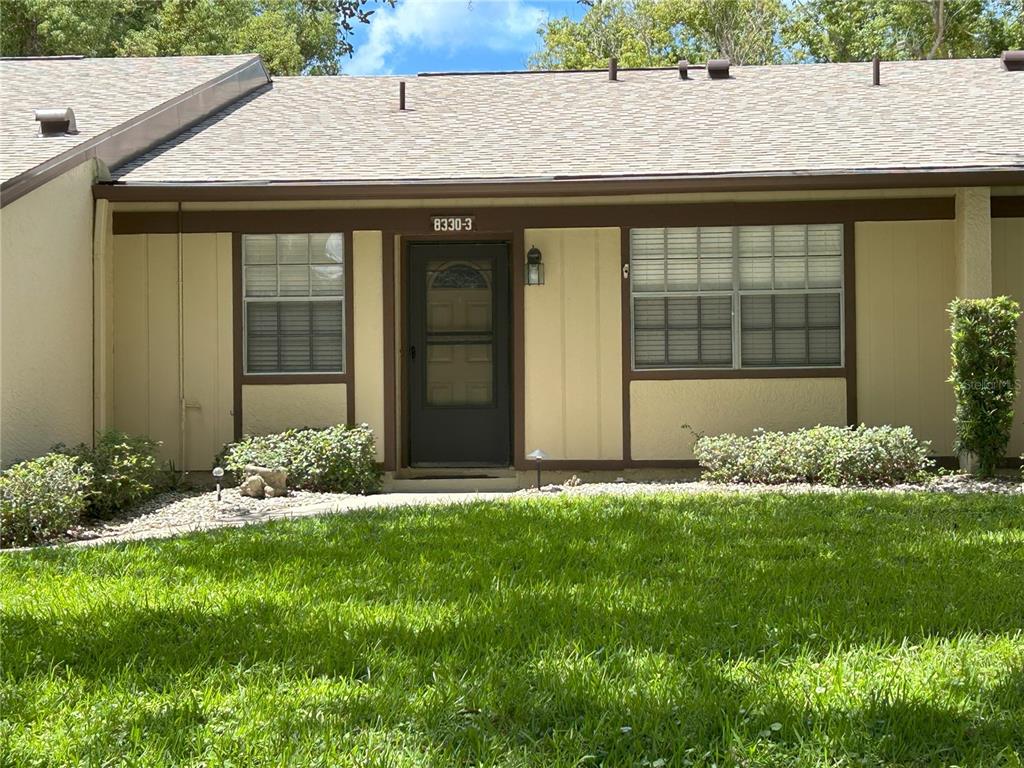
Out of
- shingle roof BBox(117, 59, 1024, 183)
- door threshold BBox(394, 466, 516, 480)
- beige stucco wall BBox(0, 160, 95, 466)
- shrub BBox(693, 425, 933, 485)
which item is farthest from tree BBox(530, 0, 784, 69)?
beige stucco wall BBox(0, 160, 95, 466)

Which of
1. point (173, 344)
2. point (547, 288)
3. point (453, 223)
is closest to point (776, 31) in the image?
point (547, 288)

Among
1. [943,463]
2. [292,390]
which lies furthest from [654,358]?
[292,390]

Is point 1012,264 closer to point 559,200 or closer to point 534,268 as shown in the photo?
point 559,200

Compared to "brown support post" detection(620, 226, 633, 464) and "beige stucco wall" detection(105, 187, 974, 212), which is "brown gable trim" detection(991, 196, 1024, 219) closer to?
"beige stucco wall" detection(105, 187, 974, 212)

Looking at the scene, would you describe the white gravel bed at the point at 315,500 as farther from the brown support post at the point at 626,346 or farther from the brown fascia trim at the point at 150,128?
the brown fascia trim at the point at 150,128

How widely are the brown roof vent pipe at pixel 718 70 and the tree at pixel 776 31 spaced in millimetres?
13563

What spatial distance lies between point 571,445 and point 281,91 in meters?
6.63

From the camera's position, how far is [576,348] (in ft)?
32.7

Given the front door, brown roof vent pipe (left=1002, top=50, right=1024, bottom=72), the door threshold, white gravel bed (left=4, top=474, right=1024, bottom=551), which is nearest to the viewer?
white gravel bed (left=4, top=474, right=1024, bottom=551)

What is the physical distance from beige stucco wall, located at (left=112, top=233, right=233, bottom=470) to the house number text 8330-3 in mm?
2036

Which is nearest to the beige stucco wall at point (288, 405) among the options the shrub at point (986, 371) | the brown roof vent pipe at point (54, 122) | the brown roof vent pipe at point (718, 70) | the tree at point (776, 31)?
the brown roof vent pipe at point (54, 122)

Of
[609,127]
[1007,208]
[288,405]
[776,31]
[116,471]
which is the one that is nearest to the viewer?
[116,471]

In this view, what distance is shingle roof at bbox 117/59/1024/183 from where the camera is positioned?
9.70 m

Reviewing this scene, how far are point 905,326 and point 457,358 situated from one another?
4341 mm
